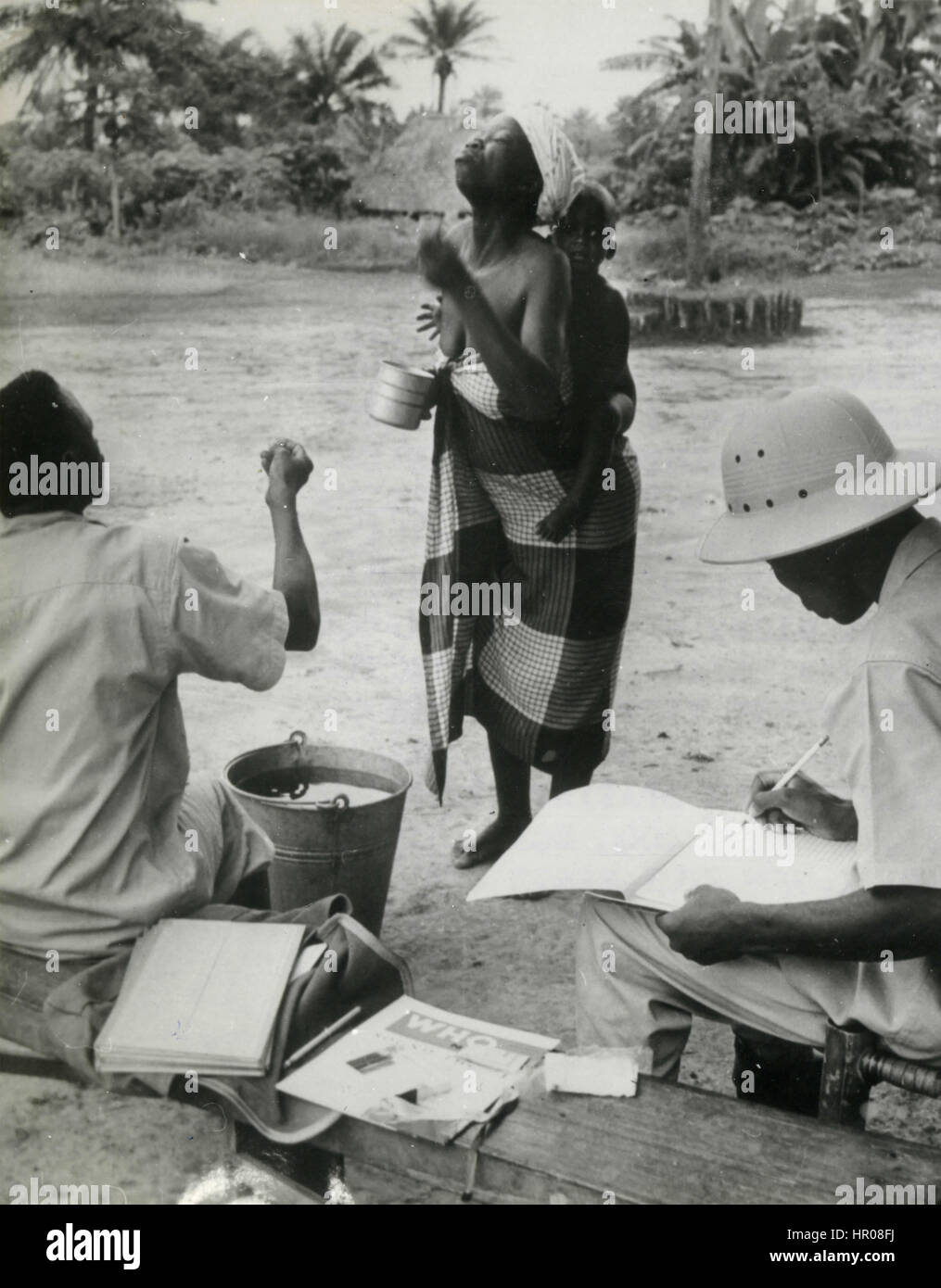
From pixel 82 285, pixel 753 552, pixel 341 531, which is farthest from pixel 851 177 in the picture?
pixel 753 552

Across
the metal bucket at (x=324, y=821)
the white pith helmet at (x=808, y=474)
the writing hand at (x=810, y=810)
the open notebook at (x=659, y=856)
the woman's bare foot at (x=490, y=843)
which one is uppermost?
the white pith helmet at (x=808, y=474)

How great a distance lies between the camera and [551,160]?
3.57 metres

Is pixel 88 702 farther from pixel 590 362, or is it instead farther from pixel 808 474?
pixel 590 362

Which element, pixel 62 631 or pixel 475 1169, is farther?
pixel 62 631

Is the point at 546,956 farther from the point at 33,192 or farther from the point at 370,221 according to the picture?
the point at 370,221

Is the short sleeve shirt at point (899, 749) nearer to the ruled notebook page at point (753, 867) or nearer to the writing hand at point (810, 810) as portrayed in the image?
the ruled notebook page at point (753, 867)

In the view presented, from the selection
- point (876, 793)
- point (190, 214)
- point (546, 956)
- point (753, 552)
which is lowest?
point (546, 956)

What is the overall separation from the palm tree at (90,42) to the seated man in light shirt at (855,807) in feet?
6.21

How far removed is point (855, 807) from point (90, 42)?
3092 mm

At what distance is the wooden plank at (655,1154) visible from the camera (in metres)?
1.89

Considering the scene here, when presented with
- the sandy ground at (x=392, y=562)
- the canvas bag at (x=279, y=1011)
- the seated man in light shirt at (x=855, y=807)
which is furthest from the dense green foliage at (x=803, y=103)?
the canvas bag at (x=279, y=1011)

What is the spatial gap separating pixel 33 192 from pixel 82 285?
149 centimetres

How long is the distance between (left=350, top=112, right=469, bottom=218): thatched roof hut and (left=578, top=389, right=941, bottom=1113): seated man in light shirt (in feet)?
6.19
